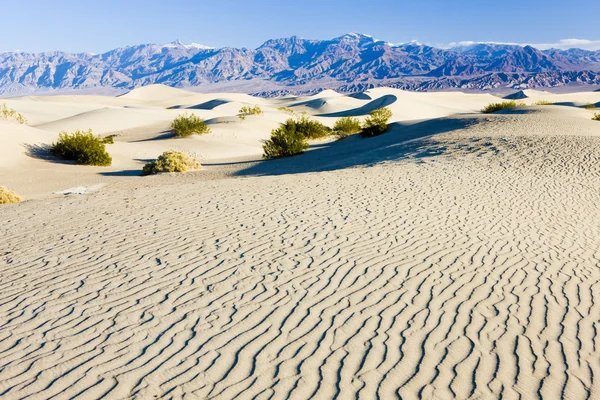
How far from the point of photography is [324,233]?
8.33 m

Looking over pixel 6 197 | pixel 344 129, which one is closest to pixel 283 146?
pixel 344 129

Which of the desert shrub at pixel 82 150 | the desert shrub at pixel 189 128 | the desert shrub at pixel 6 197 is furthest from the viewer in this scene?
the desert shrub at pixel 189 128

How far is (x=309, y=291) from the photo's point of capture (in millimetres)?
5883

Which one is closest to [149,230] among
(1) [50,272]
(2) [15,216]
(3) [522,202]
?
(1) [50,272]

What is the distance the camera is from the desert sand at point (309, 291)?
13.6 feet

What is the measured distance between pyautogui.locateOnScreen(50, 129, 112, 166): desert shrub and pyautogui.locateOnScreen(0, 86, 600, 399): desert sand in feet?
34.1

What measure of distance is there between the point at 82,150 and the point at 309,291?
2008cm

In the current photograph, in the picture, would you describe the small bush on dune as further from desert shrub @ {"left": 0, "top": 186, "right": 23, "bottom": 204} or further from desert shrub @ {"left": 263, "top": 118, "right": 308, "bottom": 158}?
desert shrub @ {"left": 0, "top": 186, "right": 23, "bottom": 204}

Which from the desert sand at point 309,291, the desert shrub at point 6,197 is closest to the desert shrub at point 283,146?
the desert sand at point 309,291

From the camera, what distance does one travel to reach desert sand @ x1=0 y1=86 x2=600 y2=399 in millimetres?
4137

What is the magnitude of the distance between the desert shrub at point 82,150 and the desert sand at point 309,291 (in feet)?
34.1

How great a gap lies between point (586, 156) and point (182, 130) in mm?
24177

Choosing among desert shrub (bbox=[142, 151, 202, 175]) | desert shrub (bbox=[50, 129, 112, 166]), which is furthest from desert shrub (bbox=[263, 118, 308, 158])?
desert shrub (bbox=[50, 129, 112, 166])

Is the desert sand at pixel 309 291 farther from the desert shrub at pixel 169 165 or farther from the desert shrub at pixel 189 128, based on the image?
the desert shrub at pixel 189 128
